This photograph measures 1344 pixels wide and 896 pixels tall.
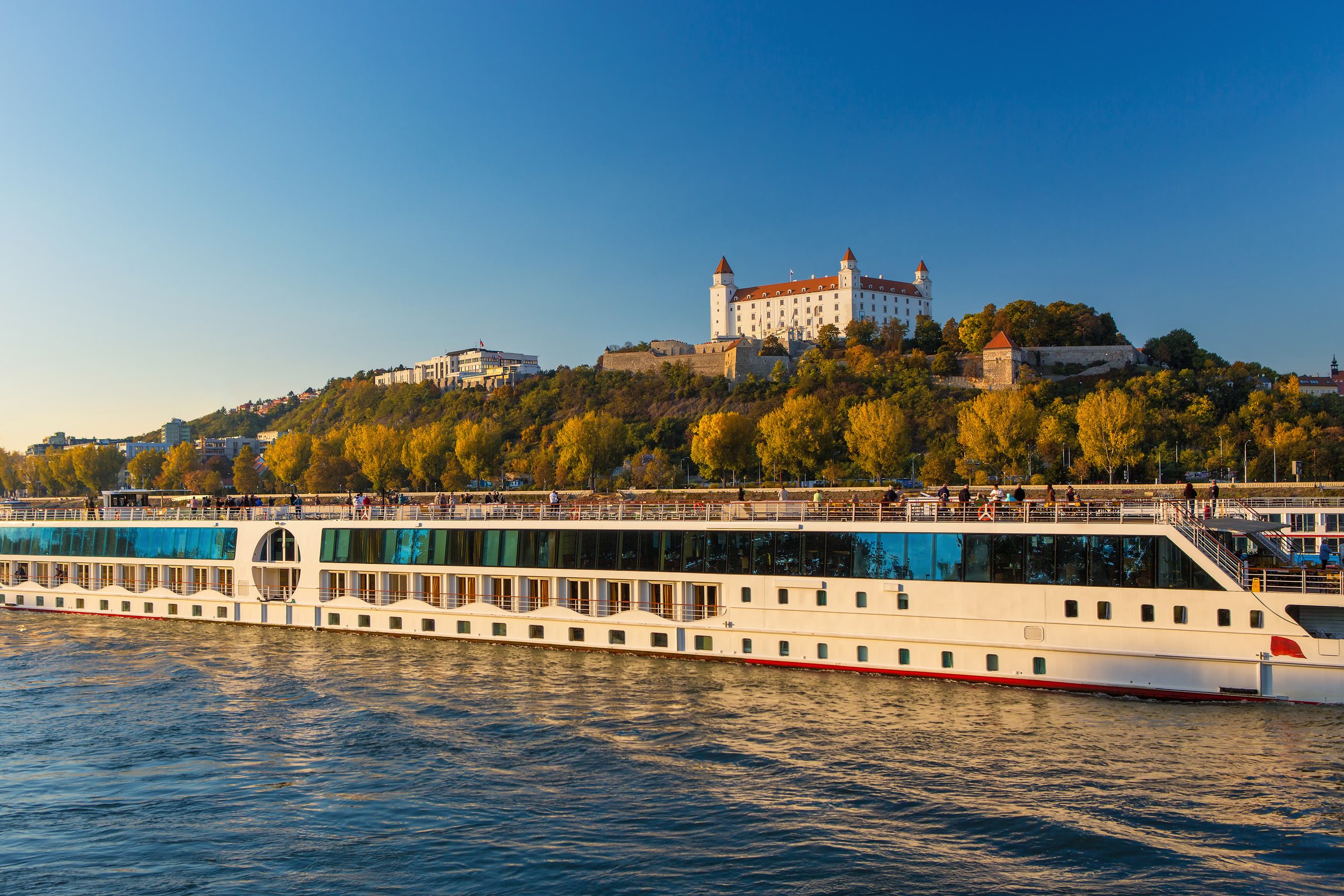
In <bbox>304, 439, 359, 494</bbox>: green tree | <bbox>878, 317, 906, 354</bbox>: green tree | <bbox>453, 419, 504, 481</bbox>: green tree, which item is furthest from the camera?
<bbox>878, 317, 906, 354</bbox>: green tree

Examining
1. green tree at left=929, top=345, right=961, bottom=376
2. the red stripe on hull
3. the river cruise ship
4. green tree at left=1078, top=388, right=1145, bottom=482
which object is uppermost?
green tree at left=929, top=345, right=961, bottom=376

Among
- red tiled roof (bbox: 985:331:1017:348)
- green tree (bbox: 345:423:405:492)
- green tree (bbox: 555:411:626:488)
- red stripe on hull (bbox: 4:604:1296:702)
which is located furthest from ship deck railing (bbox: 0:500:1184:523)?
red tiled roof (bbox: 985:331:1017:348)

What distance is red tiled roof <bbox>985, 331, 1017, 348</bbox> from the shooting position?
115m

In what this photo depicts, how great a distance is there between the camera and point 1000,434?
78875 mm

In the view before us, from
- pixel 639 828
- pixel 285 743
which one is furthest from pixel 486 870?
pixel 285 743

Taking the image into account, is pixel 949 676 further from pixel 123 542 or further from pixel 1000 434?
pixel 1000 434

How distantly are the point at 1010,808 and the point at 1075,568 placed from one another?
8.76 m

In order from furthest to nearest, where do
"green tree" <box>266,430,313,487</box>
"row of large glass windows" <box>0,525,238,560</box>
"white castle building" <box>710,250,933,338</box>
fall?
"white castle building" <box>710,250,933,338</box> → "green tree" <box>266,430,313,487</box> → "row of large glass windows" <box>0,525,238,560</box>

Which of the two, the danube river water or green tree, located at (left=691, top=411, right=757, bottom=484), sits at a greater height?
green tree, located at (left=691, top=411, right=757, bottom=484)

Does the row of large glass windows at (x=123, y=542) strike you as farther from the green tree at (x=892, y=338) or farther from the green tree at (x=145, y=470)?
the green tree at (x=145, y=470)

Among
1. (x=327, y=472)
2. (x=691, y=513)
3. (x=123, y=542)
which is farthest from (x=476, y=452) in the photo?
(x=691, y=513)

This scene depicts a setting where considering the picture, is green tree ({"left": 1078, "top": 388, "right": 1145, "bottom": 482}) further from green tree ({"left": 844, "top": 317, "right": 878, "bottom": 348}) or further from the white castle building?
the white castle building

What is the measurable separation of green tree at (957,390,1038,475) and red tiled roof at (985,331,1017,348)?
110 ft

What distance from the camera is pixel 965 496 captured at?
27.1m
